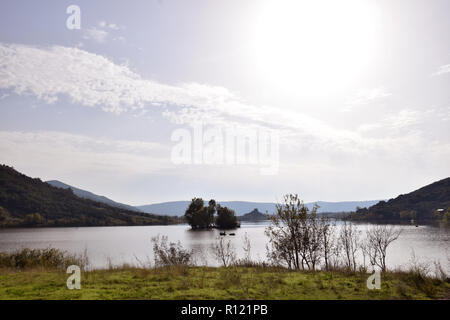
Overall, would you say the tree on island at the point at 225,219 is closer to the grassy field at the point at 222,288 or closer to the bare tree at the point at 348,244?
the bare tree at the point at 348,244

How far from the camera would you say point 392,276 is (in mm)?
15398

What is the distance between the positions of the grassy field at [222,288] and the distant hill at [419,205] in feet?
565

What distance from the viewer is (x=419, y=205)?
174 meters

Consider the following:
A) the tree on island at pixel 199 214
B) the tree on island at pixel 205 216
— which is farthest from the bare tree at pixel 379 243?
the tree on island at pixel 199 214

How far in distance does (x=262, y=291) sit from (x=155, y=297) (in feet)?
13.6

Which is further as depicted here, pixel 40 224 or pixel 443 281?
pixel 40 224

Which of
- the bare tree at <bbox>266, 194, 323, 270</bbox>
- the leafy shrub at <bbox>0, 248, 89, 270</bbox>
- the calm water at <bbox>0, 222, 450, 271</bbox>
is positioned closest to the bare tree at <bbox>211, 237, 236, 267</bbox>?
the calm water at <bbox>0, 222, 450, 271</bbox>

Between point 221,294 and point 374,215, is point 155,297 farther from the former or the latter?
point 374,215

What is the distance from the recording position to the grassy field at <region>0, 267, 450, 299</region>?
36.9 feet

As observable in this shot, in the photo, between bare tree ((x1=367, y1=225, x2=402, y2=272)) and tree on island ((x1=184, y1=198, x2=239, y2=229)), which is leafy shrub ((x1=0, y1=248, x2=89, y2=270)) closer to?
bare tree ((x1=367, y1=225, x2=402, y2=272))

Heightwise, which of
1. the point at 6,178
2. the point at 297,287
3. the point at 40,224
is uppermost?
the point at 6,178

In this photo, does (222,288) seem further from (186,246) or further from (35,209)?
(35,209)

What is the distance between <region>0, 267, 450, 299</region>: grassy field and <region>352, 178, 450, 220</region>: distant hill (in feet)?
565
